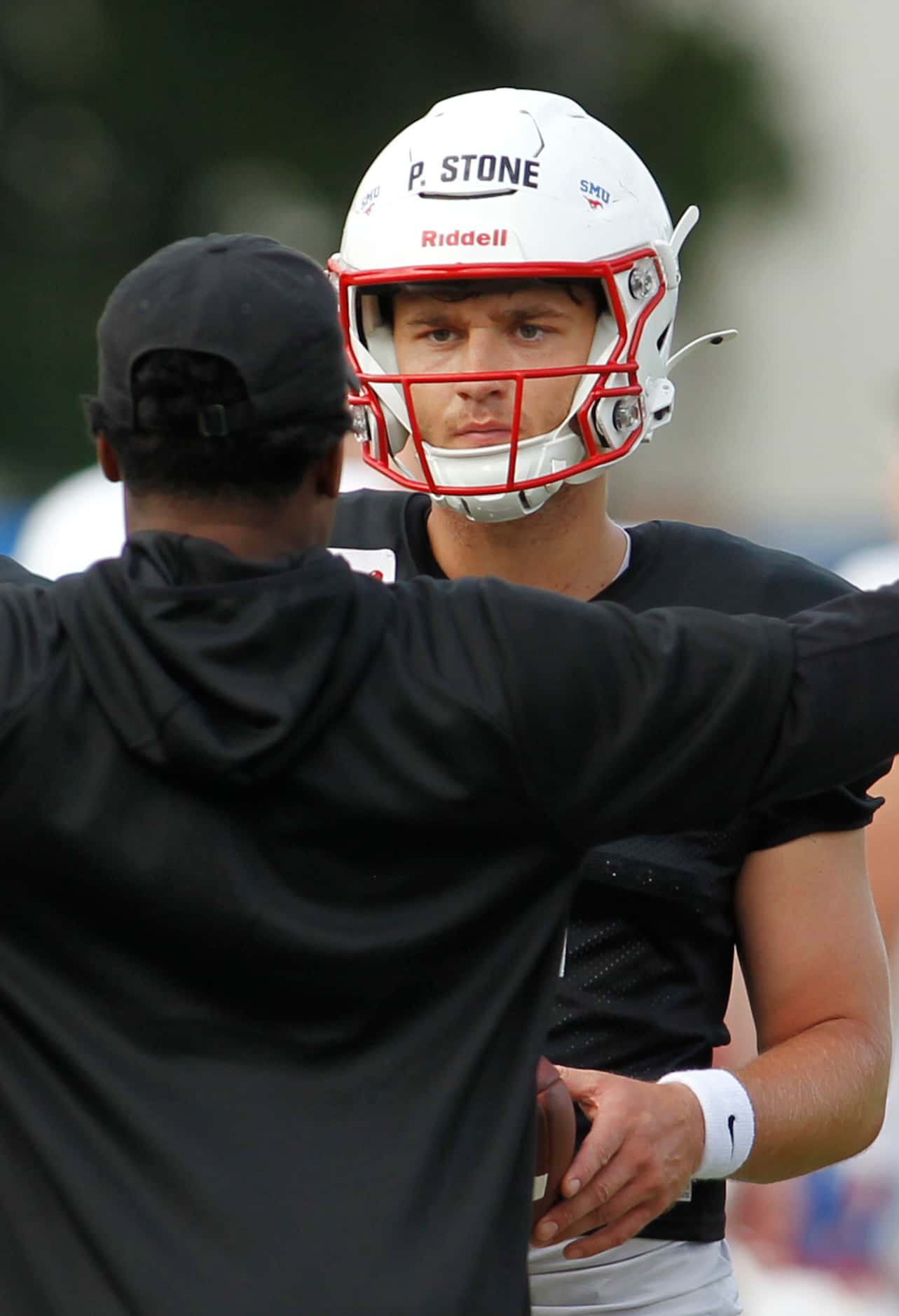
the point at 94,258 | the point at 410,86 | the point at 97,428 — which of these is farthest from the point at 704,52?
the point at 97,428

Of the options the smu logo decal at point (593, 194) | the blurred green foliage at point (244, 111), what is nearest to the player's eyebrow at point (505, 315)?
the smu logo decal at point (593, 194)

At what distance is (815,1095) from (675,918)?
0.24 metres

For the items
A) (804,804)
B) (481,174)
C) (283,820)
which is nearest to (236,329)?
(283,820)

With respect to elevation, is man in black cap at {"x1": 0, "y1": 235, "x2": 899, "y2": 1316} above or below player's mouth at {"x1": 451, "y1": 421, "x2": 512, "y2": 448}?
below

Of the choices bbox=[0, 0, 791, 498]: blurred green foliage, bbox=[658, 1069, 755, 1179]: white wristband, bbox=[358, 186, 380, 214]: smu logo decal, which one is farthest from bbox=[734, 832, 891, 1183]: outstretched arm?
bbox=[0, 0, 791, 498]: blurred green foliage

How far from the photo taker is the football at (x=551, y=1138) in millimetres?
1867

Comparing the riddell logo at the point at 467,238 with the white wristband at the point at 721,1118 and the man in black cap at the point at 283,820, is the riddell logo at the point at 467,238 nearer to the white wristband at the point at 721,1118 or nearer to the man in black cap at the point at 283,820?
the man in black cap at the point at 283,820

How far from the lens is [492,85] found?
43.2ft

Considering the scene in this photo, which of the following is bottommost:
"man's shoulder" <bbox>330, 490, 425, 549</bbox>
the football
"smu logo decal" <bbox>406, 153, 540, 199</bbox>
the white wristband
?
the white wristband

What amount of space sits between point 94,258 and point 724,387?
3.81 meters

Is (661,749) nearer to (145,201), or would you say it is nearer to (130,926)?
(130,926)

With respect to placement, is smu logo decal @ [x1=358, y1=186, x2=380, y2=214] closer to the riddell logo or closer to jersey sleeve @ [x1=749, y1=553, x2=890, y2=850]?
the riddell logo

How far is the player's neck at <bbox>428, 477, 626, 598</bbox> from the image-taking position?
2570 millimetres

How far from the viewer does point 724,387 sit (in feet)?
40.0
